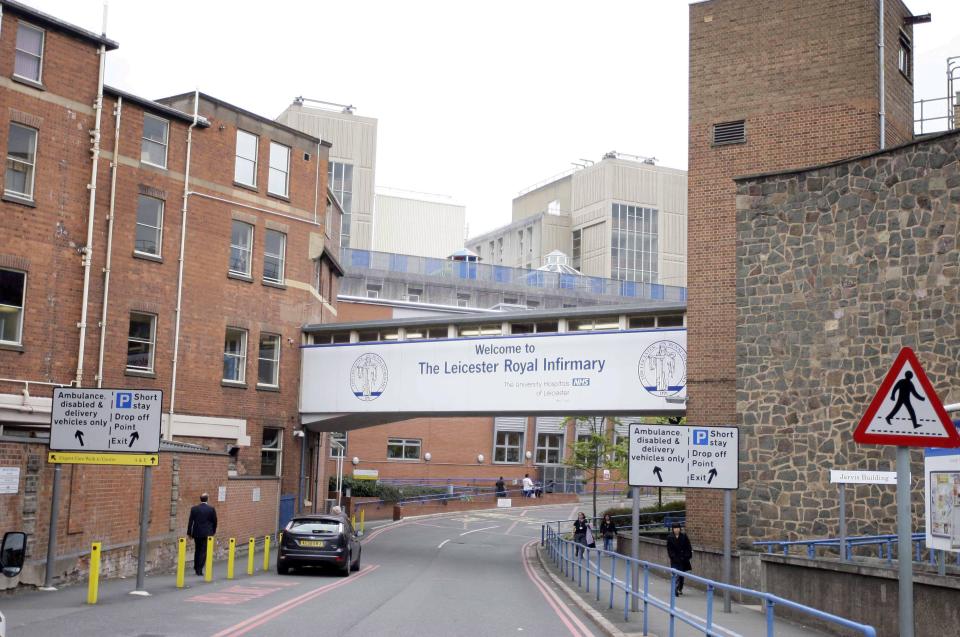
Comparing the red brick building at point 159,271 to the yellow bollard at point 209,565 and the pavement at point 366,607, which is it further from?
the pavement at point 366,607

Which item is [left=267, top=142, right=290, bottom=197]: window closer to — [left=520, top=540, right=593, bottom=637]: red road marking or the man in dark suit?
[left=520, top=540, right=593, bottom=637]: red road marking

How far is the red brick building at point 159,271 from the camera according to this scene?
27.7 m

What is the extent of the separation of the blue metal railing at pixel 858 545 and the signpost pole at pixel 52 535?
13.6 m

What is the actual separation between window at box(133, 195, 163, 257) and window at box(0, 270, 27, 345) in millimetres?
5088

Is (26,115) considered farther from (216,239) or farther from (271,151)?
(271,151)

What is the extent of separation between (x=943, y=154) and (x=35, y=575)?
18.3m

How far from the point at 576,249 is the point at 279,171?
6952 centimetres

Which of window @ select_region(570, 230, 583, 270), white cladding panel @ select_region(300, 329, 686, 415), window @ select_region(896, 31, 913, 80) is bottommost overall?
white cladding panel @ select_region(300, 329, 686, 415)

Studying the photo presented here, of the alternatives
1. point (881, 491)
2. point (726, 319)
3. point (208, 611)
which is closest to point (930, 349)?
point (881, 491)

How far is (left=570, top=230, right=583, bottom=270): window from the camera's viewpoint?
104812 millimetres

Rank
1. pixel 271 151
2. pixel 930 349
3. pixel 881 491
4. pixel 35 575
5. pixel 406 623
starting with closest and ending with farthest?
1. pixel 406 623
2. pixel 35 575
3. pixel 930 349
4. pixel 881 491
5. pixel 271 151

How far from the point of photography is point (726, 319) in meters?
27.3

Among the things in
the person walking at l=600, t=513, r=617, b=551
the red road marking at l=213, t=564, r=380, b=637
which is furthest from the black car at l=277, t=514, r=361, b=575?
the person walking at l=600, t=513, r=617, b=551

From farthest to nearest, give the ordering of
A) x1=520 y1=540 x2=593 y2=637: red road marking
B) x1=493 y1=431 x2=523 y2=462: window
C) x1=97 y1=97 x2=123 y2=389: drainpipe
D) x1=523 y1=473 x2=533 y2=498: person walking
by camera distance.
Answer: x1=493 y1=431 x2=523 y2=462: window
x1=523 y1=473 x2=533 y2=498: person walking
x1=97 y1=97 x2=123 y2=389: drainpipe
x1=520 y1=540 x2=593 y2=637: red road marking
